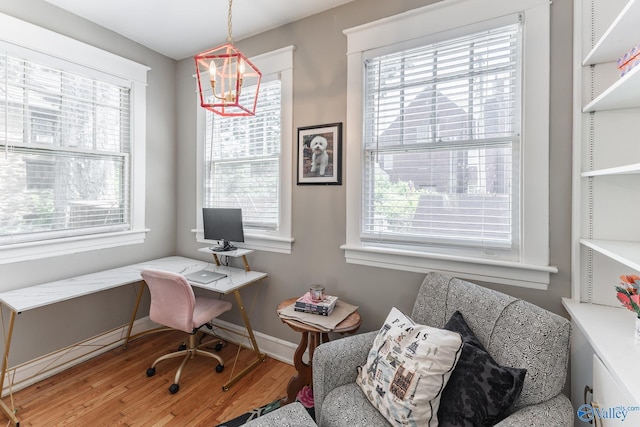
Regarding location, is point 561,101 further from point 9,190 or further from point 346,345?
point 9,190

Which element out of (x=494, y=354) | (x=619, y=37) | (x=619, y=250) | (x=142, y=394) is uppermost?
(x=619, y=37)

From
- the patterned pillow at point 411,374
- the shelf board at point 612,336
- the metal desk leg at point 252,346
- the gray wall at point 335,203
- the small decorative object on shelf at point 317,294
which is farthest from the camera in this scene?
the metal desk leg at point 252,346

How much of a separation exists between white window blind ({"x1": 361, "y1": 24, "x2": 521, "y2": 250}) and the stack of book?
0.52 metres

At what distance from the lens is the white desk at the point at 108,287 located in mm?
1897

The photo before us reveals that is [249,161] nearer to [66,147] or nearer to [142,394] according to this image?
[66,147]

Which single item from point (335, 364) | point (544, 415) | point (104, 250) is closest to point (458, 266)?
point (544, 415)

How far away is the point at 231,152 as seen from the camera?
2.85 m

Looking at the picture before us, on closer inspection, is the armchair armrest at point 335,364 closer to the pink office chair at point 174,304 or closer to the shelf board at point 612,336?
the shelf board at point 612,336

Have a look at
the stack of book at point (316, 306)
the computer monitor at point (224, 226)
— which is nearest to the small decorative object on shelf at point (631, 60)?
the stack of book at point (316, 306)

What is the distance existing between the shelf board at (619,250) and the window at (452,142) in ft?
0.76

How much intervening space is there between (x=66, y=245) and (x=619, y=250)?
11.5 ft

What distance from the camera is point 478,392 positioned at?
117cm

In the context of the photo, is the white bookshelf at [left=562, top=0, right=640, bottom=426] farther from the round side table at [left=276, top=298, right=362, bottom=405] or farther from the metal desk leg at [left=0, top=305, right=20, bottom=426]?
the metal desk leg at [left=0, top=305, right=20, bottom=426]

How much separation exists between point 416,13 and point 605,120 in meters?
1.23
